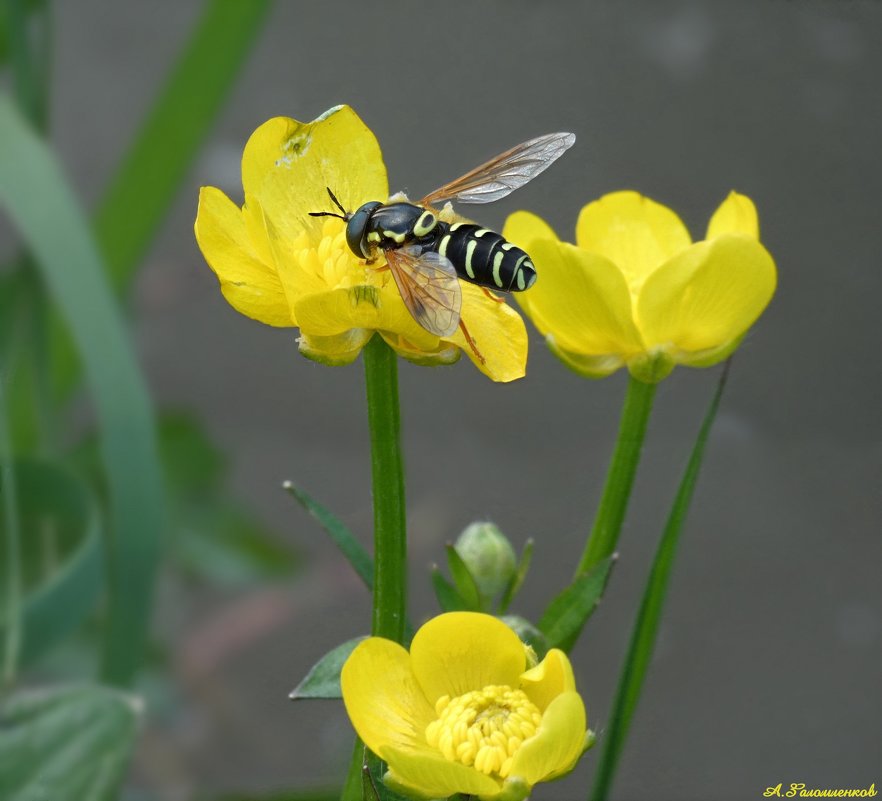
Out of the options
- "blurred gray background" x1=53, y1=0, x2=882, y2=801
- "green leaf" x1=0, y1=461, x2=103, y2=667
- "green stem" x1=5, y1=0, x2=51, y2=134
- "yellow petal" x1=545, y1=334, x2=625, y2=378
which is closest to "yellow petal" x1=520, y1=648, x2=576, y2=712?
"yellow petal" x1=545, y1=334, x2=625, y2=378

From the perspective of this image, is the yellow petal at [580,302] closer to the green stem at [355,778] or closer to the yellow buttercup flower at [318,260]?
the yellow buttercup flower at [318,260]

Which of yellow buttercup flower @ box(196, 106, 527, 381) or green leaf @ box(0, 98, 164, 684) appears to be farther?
green leaf @ box(0, 98, 164, 684)

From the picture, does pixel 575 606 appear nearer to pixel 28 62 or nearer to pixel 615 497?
pixel 615 497

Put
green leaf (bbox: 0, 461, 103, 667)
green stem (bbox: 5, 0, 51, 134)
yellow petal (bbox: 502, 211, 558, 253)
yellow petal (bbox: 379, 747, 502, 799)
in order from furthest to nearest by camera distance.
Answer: green stem (bbox: 5, 0, 51, 134), green leaf (bbox: 0, 461, 103, 667), yellow petal (bbox: 502, 211, 558, 253), yellow petal (bbox: 379, 747, 502, 799)

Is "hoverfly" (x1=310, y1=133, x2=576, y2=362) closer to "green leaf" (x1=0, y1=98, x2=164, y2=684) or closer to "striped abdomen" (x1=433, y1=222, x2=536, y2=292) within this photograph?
"striped abdomen" (x1=433, y1=222, x2=536, y2=292)

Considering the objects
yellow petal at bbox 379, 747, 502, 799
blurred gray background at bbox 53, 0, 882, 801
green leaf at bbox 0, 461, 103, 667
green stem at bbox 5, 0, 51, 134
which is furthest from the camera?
blurred gray background at bbox 53, 0, 882, 801

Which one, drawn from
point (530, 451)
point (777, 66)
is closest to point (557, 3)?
point (777, 66)

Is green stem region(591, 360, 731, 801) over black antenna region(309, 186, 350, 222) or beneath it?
beneath

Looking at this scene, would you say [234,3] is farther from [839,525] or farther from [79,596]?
[839,525]

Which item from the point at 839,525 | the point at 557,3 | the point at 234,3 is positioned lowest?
the point at 839,525
